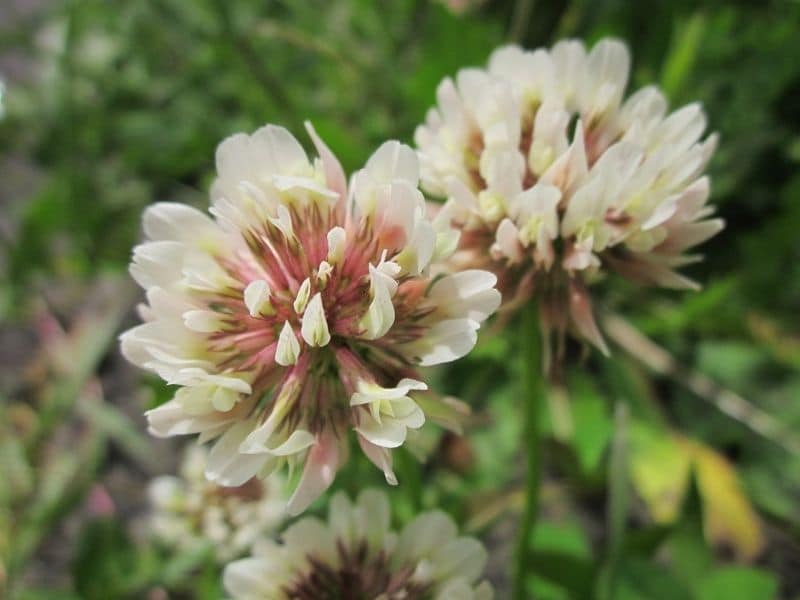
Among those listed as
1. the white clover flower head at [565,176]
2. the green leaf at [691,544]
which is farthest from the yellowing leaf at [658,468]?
the white clover flower head at [565,176]

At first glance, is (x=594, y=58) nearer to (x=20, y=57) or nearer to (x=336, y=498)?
(x=336, y=498)

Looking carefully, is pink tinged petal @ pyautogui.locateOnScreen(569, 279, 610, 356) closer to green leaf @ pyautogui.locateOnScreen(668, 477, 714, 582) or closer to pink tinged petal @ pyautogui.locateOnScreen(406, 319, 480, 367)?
pink tinged petal @ pyautogui.locateOnScreen(406, 319, 480, 367)

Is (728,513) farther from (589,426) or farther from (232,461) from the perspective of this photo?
(232,461)

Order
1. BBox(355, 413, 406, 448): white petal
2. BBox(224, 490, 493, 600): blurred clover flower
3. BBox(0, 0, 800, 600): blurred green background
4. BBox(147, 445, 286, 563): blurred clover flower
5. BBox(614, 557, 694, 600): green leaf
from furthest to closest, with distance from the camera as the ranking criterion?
BBox(0, 0, 800, 600): blurred green background < BBox(147, 445, 286, 563): blurred clover flower < BBox(614, 557, 694, 600): green leaf < BBox(224, 490, 493, 600): blurred clover flower < BBox(355, 413, 406, 448): white petal

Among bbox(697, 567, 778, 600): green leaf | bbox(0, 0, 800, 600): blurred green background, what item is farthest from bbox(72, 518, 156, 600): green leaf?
bbox(697, 567, 778, 600): green leaf

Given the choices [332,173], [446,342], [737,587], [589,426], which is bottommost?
[737,587]

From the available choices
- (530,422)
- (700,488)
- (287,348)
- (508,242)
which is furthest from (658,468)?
(287,348)

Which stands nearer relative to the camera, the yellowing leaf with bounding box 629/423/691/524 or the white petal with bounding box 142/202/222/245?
the white petal with bounding box 142/202/222/245
